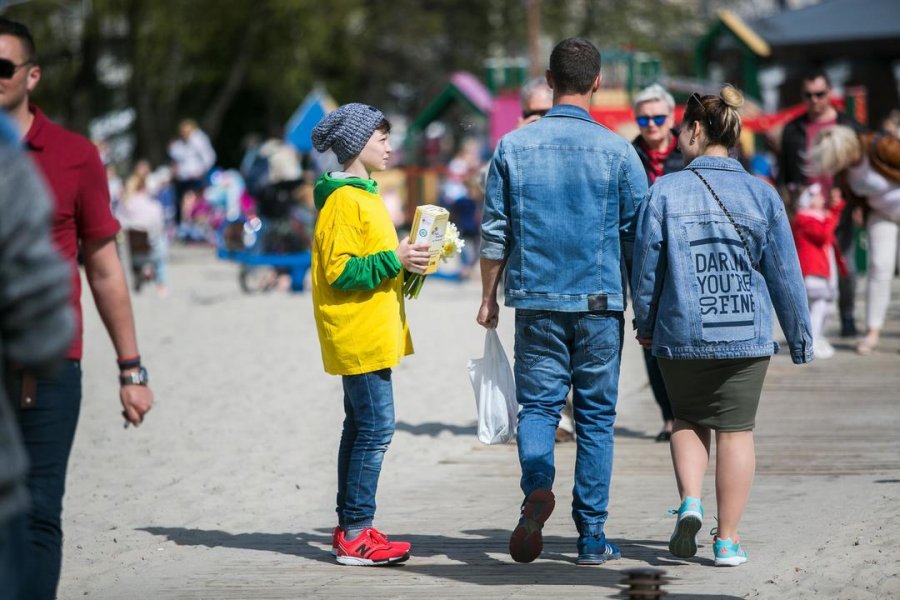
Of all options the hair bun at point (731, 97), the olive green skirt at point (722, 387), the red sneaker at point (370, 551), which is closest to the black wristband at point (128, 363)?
the red sneaker at point (370, 551)

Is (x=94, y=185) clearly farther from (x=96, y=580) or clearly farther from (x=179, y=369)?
(x=179, y=369)

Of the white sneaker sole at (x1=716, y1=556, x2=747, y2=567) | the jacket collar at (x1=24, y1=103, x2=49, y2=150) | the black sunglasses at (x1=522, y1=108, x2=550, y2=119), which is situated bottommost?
the white sneaker sole at (x1=716, y1=556, x2=747, y2=567)

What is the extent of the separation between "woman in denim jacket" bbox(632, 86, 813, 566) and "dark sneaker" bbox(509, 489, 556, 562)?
511mm

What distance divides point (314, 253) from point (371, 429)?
28.0 inches

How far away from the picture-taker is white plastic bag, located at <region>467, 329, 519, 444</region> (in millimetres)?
5809

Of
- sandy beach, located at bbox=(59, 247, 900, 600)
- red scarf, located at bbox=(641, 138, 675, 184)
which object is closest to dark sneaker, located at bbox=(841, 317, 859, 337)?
sandy beach, located at bbox=(59, 247, 900, 600)

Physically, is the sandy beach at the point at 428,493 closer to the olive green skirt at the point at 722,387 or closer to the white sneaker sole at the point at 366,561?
the white sneaker sole at the point at 366,561

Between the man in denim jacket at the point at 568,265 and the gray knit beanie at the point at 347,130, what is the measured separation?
1.65 ft

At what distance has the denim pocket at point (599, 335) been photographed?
18.1 feet

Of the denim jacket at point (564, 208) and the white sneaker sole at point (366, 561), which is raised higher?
the denim jacket at point (564, 208)

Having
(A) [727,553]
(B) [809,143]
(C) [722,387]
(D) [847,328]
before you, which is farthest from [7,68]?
(D) [847,328]

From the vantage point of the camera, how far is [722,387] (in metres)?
5.42

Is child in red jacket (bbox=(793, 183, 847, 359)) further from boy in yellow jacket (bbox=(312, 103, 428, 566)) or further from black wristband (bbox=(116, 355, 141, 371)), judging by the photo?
black wristband (bbox=(116, 355, 141, 371))

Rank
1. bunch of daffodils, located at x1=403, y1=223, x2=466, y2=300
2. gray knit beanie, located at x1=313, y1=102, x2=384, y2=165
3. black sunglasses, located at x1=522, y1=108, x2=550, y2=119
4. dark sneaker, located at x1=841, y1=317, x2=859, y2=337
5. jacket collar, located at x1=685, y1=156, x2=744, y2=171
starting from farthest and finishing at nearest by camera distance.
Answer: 1. dark sneaker, located at x1=841, y1=317, x2=859, y2=337
2. black sunglasses, located at x1=522, y1=108, x2=550, y2=119
3. bunch of daffodils, located at x1=403, y1=223, x2=466, y2=300
4. gray knit beanie, located at x1=313, y1=102, x2=384, y2=165
5. jacket collar, located at x1=685, y1=156, x2=744, y2=171
